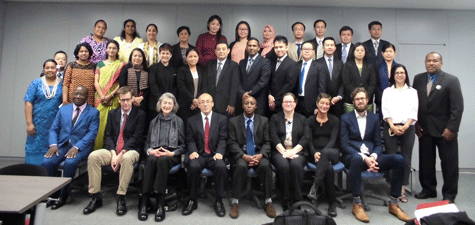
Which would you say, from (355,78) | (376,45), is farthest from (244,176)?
A: (376,45)

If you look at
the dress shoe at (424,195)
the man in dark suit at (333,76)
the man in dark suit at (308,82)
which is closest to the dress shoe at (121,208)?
the man in dark suit at (308,82)

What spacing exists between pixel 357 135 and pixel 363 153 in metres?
0.21

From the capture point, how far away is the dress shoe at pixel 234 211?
2.98 meters

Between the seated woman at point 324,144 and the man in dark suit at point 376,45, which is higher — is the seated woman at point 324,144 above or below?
below

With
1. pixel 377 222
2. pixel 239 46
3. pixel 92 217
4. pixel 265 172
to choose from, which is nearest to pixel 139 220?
pixel 92 217

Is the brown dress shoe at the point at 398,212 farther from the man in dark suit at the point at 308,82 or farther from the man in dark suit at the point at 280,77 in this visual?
the man in dark suit at the point at 280,77

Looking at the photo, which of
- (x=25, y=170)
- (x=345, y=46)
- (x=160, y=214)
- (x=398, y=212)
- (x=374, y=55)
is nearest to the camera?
(x=25, y=170)

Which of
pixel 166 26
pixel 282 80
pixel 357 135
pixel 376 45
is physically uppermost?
pixel 166 26

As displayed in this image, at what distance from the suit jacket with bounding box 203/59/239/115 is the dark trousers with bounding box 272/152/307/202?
3.50 ft

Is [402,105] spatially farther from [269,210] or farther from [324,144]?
[269,210]

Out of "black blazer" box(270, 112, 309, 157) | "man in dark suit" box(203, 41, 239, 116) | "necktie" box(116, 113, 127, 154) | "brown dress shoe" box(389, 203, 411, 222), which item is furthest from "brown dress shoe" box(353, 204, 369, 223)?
"necktie" box(116, 113, 127, 154)

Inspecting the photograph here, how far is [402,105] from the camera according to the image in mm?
3475

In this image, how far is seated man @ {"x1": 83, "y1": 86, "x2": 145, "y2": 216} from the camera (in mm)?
3100

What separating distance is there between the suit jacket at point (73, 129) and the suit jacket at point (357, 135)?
3.00 metres
